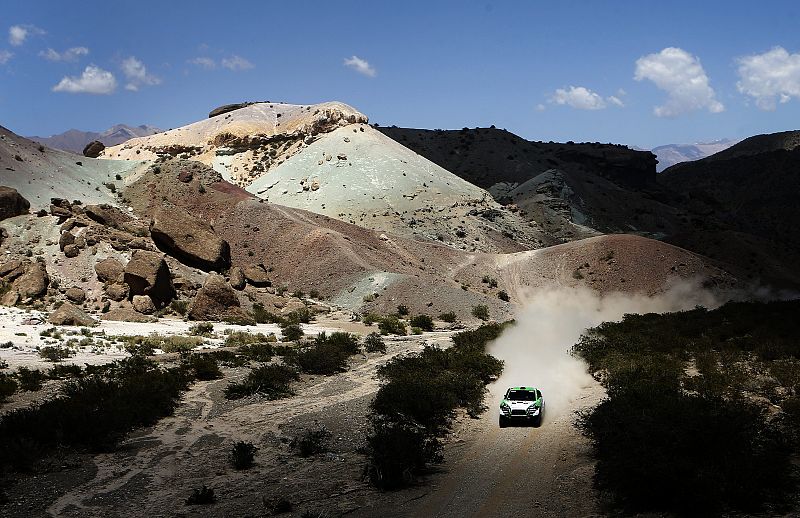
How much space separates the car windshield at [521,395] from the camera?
21141 millimetres

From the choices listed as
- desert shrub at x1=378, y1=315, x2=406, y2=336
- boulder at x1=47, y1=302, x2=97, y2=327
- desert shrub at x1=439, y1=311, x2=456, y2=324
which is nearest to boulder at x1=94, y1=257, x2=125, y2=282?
boulder at x1=47, y1=302, x2=97, y2=327

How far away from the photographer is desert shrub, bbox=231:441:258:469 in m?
16.9

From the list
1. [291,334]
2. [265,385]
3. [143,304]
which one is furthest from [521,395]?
[143,304]

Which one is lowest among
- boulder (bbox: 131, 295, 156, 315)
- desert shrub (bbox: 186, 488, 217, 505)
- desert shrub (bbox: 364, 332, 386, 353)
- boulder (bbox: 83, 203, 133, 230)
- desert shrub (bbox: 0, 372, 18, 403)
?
desert shrub (bbox: 186, 488, 217, 505)

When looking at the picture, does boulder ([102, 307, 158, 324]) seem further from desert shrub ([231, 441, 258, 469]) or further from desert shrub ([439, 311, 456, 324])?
desert shrub ([231, 441, 258, 469])

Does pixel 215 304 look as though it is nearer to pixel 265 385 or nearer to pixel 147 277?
pixel 147 277

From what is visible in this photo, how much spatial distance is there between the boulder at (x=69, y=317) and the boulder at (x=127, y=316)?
6.14ft

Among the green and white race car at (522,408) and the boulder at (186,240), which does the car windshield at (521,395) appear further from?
the boulder at (186,240)

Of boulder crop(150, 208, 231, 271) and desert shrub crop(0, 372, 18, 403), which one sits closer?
desert shrub crop(0, 372, 18, 403)

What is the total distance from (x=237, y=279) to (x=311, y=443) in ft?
114

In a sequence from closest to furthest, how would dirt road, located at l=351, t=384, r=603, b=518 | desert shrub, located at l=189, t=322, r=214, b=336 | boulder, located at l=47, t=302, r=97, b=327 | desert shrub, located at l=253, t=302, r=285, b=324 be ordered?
1. dirt road, located at l=351, t=384, r=603, b=518
2. boulder, located at l=47, t=302, r=97, b=327
3. desert shrub, located at l=189, t=322, r=214, b=336
4. desert shrub, located at l=253, t=302, r=285, b=324

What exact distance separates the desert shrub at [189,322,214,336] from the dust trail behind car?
16.7 m

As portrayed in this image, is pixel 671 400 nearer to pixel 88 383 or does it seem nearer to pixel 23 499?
pixel 23 499

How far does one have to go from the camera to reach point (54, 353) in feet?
95.8
